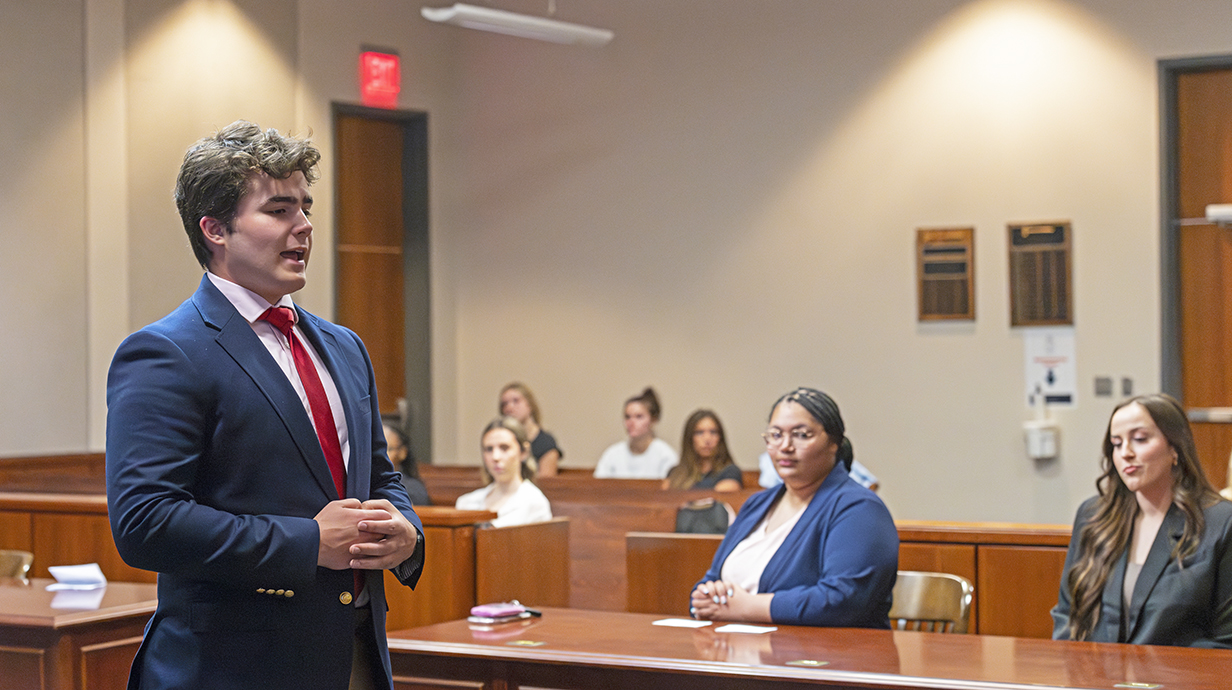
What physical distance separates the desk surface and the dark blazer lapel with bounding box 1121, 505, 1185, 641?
2.57 metres

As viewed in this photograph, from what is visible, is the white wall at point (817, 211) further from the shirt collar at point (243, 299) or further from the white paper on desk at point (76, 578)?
the shirt collar at point (243, 299)

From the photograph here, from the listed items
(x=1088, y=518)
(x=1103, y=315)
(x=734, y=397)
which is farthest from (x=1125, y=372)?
(x=1088, y=518)

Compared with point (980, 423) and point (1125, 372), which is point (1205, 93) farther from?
point (980, 423)

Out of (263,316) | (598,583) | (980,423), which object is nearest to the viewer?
(263,316)

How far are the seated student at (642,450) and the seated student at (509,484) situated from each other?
2.65m

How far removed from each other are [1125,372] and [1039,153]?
1.41 m

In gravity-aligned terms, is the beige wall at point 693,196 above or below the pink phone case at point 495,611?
above

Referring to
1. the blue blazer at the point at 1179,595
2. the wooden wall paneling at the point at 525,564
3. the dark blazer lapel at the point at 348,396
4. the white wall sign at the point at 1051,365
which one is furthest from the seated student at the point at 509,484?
the white wall sign at the point at 1051,365

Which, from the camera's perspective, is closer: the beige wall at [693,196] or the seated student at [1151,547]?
the seated student at [1151,547]

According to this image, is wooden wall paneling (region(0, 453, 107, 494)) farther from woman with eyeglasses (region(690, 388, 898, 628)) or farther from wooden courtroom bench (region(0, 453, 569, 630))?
woman with eyeglasses (region(690, 388, 898, 628))

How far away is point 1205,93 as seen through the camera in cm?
737

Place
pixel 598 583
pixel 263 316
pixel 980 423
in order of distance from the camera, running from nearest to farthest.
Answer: pixel 263 316, pixel 598 583, pixel 980 423

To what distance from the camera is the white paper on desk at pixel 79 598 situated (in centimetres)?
346

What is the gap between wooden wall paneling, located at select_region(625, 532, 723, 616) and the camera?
458 centimetres
